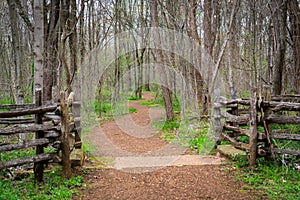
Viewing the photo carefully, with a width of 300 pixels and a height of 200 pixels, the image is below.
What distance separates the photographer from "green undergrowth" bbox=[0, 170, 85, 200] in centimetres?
388

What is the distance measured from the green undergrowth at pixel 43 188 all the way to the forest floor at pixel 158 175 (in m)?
0.18

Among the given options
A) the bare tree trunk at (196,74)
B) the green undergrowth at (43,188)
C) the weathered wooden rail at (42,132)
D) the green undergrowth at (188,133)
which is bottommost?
the green undergrowth at (43,188)

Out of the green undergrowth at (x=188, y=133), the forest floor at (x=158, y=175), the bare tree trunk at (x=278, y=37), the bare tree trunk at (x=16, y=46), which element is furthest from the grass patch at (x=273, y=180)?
the bare tree trunk at (x=16, y=46)

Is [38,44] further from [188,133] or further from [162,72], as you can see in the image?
[162,72]

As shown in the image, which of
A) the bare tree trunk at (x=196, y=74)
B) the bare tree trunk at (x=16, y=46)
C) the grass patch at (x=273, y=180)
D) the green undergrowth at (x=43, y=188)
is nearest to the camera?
the green undergrowth at (x=43, y=188)

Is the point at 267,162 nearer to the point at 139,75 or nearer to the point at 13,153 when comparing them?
the point at 13,153

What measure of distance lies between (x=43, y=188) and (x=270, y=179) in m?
3.86

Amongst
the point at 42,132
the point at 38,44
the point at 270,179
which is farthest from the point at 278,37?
the point at 42,132

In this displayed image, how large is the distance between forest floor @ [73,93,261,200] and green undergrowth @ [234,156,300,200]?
189 mm

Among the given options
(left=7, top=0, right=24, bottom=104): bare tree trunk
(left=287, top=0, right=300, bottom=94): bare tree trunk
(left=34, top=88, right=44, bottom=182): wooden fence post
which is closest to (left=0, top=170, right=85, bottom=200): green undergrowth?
(left=34, top=88, right=44, bottom=182): wooden fence post

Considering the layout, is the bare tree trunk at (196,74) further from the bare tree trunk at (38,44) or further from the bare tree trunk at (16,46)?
the bare tree trunk at (16,46)

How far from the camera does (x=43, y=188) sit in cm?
426

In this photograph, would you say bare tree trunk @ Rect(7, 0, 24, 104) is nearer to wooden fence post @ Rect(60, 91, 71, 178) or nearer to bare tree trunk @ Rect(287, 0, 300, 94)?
wooden fence post @ Rect(60, 91, 71, 178)

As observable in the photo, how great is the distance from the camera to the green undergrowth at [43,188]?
12.7ft
